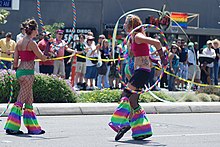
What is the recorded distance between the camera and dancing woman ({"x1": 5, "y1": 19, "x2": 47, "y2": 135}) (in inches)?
402

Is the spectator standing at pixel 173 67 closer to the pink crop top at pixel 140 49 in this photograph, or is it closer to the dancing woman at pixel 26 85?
the pink crop top at pixel 140 49

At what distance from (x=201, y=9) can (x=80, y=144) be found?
2454 centimetres

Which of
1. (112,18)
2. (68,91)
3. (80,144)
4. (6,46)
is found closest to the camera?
(80,144)

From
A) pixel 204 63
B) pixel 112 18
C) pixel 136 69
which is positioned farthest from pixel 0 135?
pixel 112 18

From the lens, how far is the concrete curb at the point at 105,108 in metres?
13.5

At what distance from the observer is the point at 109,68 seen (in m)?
20.4

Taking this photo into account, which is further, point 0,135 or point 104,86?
point 104,86

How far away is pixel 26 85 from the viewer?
10.3 meters

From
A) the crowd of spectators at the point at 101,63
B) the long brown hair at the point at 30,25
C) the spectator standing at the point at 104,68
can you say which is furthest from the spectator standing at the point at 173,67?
the long brown hair at the point at 30,25

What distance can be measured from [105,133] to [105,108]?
3292 mm

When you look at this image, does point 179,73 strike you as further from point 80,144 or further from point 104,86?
point 80,144

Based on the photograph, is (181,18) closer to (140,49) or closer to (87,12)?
(87,12)

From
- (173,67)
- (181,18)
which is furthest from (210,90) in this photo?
(181,18)

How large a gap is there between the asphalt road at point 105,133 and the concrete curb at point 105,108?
11.8 inches
